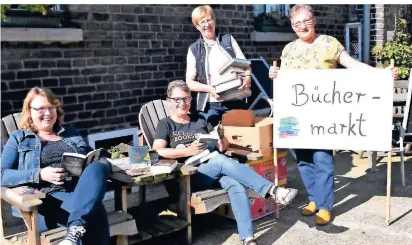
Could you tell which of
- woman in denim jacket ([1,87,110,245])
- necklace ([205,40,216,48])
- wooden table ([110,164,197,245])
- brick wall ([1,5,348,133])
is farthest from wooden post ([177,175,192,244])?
brick wall ([1,5,348,133])

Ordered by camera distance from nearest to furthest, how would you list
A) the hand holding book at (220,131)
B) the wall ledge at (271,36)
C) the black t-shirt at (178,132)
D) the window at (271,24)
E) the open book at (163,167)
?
the open book at (163,167), the black t-shirt at (178,132), the hand holding book at (220,131), the wall ledge at (271,36), the window at (271,24)

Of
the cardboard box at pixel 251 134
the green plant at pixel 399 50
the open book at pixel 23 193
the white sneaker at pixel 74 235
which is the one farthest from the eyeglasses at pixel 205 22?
the green plant at pixel 399 50

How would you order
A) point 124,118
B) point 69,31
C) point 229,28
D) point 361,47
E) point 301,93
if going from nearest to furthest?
point 301,93 < point 69,31 < point 124,118 < point 229,28 < point 361,47

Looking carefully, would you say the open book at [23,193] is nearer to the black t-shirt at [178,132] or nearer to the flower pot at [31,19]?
the black t-shirt at [178,132]

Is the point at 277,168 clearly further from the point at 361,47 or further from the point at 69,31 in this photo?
the point at 361,47

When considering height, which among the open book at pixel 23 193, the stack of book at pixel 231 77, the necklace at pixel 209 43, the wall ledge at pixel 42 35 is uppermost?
the wall ledge at pixel 42 35

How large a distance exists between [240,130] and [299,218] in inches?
35.6

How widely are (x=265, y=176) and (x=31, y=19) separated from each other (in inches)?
102

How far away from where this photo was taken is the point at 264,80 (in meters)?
6.86

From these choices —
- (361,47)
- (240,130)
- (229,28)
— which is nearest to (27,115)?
(240,130)

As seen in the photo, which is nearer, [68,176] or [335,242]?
[68,176]

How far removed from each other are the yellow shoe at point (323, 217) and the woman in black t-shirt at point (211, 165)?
2.00ft

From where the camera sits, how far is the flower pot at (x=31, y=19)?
466 cm

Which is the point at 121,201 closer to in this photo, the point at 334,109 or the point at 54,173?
the point at 54,173
